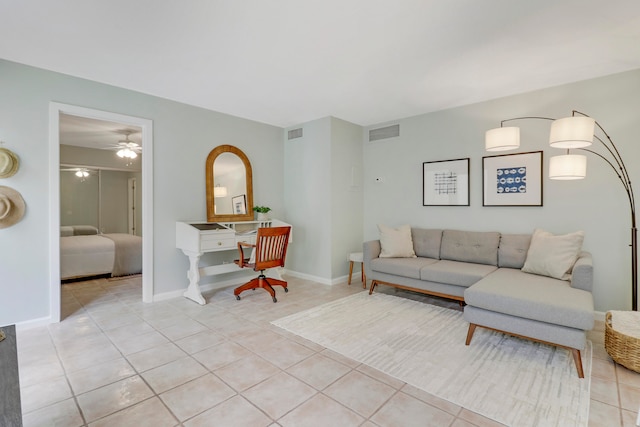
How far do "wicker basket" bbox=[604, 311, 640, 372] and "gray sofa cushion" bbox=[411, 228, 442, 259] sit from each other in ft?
6.14

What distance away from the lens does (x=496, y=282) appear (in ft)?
9.14

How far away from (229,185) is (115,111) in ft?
5.39

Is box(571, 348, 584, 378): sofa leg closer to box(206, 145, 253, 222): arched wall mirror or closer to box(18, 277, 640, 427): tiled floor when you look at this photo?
box(18, 277, 640, 427): tiled floor

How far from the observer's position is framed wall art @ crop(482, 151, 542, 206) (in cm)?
355

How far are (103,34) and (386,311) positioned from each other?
367cm

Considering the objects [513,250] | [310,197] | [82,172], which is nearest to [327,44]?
[310,197]

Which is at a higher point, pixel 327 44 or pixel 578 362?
pixel 327 44

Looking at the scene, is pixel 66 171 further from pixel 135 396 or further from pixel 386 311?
pixel 386 311

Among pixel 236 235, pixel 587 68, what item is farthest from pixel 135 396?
pixel 587 68

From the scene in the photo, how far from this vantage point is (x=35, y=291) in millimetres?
3078

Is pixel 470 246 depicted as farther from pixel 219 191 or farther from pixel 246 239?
pixel 219 191

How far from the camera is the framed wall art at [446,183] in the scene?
412cm

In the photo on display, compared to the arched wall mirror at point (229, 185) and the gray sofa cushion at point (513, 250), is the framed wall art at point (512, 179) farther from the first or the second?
the arched wall mirror at point (229, 185)

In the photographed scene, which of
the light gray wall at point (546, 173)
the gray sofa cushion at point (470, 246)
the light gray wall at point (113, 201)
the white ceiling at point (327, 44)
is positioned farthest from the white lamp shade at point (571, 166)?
the light gray wall at point (113, 201)
